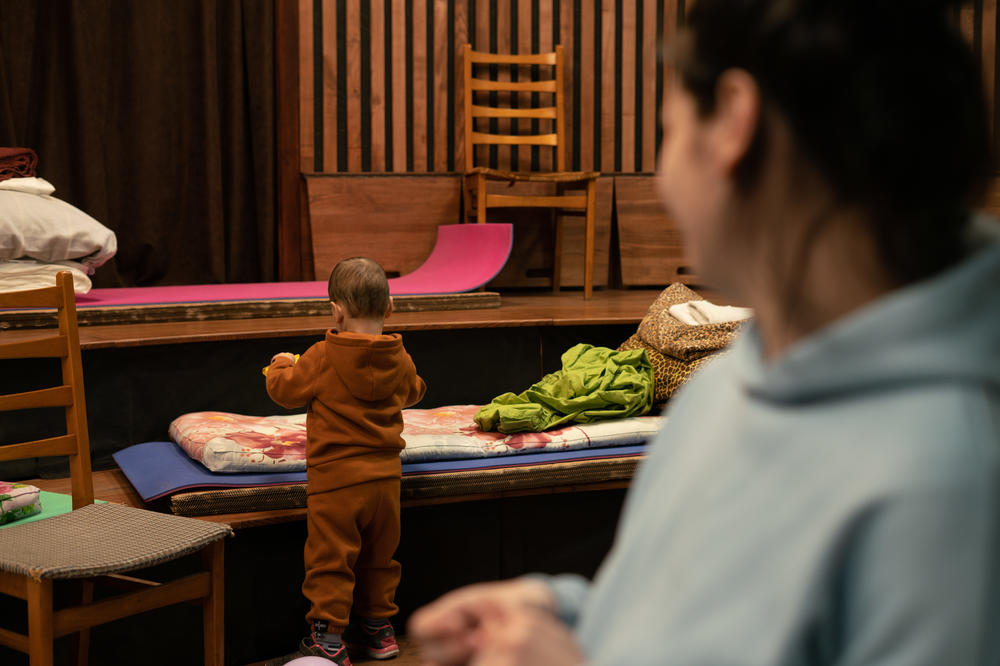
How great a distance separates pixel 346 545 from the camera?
2133 mm

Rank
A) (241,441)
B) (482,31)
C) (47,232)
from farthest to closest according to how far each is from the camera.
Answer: (482,31) → (47,232) → (241,441)

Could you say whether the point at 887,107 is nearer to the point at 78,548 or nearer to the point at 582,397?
the point at 78,548

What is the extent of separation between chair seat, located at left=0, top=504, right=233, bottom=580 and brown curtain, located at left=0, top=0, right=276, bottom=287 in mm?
2829

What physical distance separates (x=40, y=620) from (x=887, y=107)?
5.26ft

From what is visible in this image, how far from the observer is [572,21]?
512cm

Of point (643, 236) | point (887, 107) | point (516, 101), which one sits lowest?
point (643, 236)

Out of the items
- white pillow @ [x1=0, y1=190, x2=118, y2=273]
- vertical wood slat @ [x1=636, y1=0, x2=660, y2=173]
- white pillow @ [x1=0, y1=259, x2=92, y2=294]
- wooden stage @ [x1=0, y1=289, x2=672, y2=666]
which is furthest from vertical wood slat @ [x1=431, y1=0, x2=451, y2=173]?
white pillow @ [x1=0, y1=259, x2=92, y2=294]

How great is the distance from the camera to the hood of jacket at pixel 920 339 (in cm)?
38

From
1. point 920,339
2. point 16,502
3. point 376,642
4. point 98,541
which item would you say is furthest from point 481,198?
point 920,339

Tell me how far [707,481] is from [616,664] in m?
0.09

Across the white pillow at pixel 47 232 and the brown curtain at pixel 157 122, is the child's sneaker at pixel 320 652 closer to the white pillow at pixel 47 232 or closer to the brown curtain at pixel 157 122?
the white pillow at pixel 47 232

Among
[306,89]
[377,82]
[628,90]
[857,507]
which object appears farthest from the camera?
[628,90]

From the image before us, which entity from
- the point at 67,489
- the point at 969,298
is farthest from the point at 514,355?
the point at 969,298

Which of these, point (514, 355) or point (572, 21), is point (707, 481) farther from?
point (572, 21)
